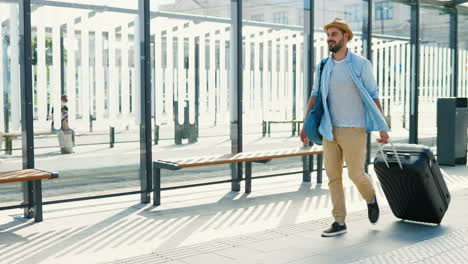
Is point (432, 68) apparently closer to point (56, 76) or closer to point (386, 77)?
point (386, 77)

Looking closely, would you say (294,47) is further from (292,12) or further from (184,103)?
(184,103)

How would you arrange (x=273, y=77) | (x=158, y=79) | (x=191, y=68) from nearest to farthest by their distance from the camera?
(x=158, y=79) < (x=191, y=68) < (x=273, y=77)

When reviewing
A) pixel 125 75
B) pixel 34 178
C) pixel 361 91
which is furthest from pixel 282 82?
pixel 34 178

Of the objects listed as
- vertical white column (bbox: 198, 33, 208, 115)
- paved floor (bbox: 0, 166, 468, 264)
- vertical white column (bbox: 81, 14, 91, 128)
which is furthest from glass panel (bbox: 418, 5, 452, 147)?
vertical white column (bbox: 81, 14, 91, 128)

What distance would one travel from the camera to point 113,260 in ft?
14.8

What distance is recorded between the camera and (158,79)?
7.09m

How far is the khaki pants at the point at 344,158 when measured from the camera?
5234mm

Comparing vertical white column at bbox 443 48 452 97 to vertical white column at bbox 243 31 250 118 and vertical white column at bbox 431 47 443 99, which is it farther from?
vertical white column at bbox 243 31 250 118

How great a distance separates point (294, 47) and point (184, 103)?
187cm

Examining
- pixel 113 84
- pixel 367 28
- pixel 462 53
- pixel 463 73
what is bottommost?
pixel 113 84

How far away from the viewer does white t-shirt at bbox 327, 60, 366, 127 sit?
5.21m

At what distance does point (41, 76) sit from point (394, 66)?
6.19 meters

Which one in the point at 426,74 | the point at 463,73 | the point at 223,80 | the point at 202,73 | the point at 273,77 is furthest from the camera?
the point at 463,73

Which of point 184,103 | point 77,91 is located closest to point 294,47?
point 184,103
